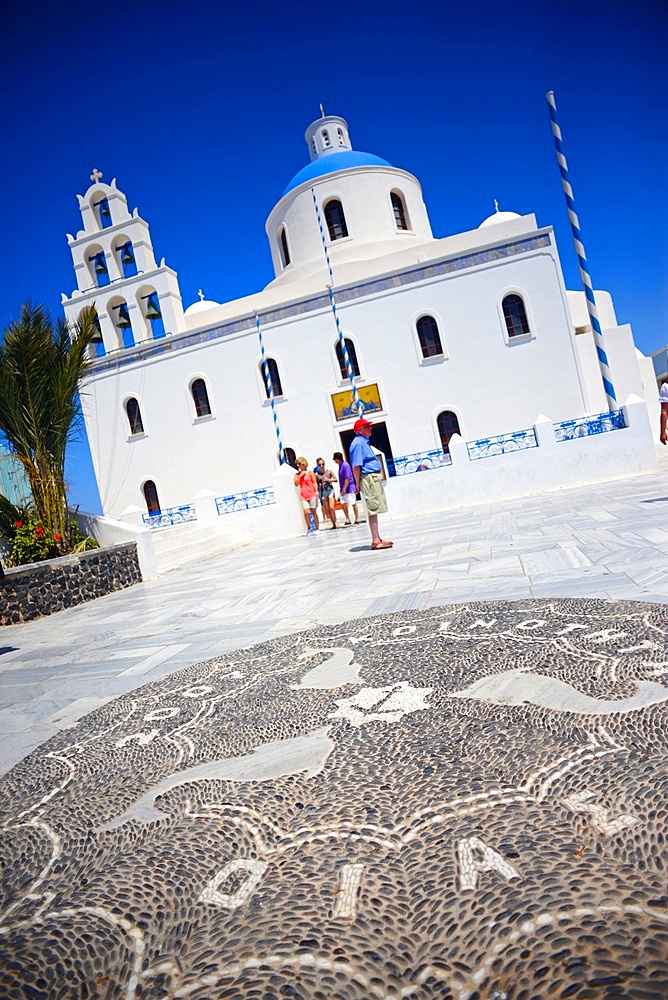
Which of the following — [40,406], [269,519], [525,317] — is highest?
[525,317]

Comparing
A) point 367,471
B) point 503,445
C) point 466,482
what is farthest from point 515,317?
point 367,471

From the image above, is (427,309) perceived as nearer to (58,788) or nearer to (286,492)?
(286,492)

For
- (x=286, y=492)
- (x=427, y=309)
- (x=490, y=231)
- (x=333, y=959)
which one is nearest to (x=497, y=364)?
(x=427, y=309)

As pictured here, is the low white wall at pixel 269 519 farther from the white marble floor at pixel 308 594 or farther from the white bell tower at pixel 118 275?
the white bell tower at pixel 118 275

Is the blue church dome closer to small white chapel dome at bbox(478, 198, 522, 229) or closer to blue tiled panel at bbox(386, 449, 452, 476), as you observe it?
small white chapel dome at bbox(478, 198, 522, 229)

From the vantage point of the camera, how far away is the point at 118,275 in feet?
62.3

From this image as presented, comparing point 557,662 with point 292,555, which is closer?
point 557,662

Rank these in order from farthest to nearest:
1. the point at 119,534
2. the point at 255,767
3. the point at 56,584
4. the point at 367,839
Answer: the point at 119,534, the point at 56,584, the point at 255,767, the point at 367,839

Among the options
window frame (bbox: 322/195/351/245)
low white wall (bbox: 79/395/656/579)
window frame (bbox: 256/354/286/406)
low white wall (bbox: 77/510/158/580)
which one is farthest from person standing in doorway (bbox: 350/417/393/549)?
window frame (bbox: 322/195/351/245)

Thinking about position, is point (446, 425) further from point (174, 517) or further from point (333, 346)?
point (174, 517)

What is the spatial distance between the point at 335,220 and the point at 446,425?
8.97 metres

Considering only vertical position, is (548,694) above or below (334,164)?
below

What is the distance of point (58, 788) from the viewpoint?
2043mm

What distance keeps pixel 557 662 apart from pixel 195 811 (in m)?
1.47
